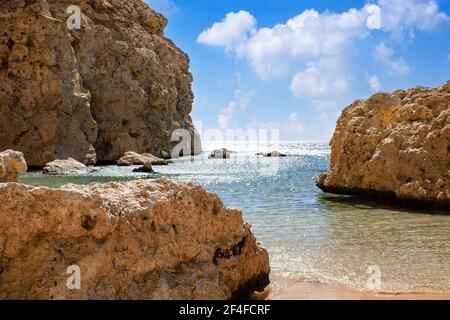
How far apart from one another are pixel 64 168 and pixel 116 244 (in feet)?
91.6

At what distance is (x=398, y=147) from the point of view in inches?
616

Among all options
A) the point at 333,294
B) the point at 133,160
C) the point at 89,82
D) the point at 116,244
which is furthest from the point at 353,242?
the point at 89,82

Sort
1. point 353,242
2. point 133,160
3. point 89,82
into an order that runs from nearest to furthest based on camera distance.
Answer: point 353,242 < point 133,160 < point 89,82

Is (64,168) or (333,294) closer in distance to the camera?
(333,294)

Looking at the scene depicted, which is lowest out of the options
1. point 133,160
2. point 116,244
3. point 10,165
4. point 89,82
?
point 116,244

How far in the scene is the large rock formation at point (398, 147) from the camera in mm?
14648

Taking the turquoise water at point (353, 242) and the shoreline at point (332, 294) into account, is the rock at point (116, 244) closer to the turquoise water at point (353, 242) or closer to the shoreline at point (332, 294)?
the shoreline at point (332, 294)

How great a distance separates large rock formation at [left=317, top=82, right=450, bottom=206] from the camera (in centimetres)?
1465

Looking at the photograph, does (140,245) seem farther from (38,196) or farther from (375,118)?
(375,118)

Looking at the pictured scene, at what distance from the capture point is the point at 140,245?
4.51m

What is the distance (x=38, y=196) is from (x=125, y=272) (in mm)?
1131

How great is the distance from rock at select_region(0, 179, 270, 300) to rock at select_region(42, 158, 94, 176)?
26.0 meters

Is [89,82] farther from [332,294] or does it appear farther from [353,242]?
[332,294]

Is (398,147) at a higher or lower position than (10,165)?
higher
